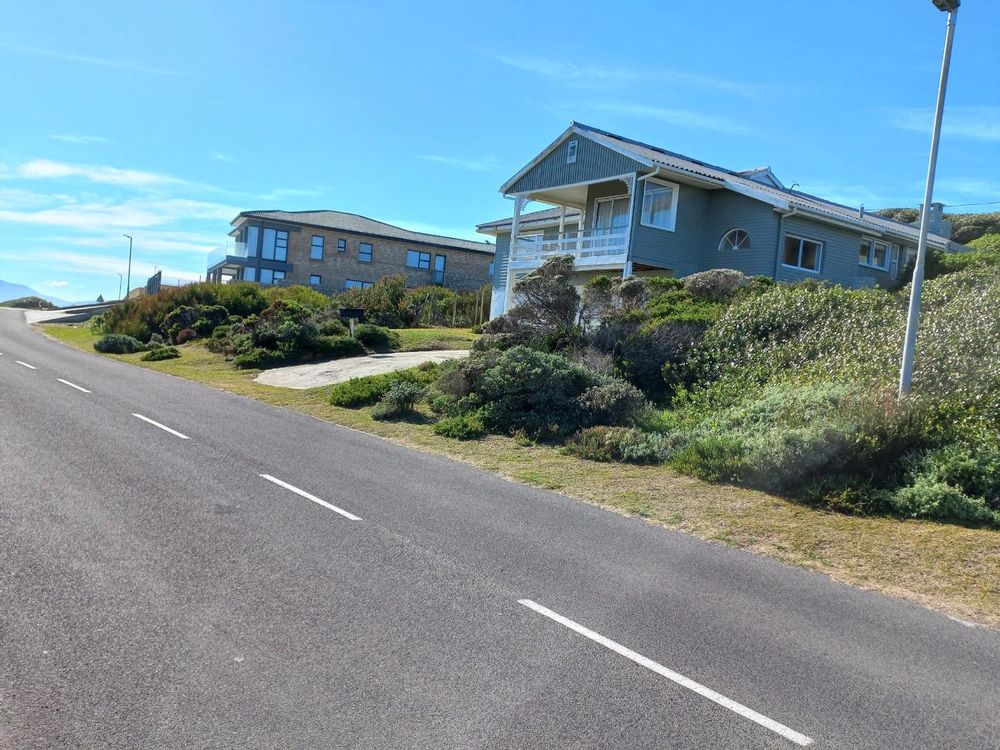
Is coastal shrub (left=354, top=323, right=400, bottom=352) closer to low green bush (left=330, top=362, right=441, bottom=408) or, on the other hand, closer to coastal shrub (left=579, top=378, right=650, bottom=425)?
low green bush (left=330, top=362, right=441, bottom=408)

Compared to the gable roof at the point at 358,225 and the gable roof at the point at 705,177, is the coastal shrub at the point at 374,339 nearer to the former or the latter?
the gable roof at the point at 705,177

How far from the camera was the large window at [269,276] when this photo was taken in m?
55.7

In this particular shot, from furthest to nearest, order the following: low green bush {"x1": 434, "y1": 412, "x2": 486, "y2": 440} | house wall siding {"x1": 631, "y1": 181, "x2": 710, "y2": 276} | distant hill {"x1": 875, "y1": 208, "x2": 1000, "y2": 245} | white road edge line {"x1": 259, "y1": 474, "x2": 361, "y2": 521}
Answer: distant hill {"x1": 875, "y1": 208, "x2": 1000, "y2": 245}, house wall siding {"x1": 631, "y1": 181, "x2": 710, "y2": 276}, low green bush {"x1": 434, "y1": 412, "x2": 486, "y2": 440}, white road edge line {"x1": 259, "y1": 474, "x2": 361, "y2": 521}

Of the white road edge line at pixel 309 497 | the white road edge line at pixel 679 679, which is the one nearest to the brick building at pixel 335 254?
the white road edge line at pixel 309 497

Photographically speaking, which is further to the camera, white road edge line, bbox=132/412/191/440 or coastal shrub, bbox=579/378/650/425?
coastal shrub, bbox=579/378/650/425

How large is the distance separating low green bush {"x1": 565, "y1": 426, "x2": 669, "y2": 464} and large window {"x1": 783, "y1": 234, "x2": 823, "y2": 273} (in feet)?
57.2

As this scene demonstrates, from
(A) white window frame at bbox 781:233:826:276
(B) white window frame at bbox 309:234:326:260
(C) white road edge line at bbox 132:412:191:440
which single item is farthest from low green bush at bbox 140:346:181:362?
(B) white window frame at bbox 309:234:326:260

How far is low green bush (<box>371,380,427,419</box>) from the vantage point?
16281 millimetres

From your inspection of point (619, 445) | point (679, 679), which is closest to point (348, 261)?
point (619, 445)

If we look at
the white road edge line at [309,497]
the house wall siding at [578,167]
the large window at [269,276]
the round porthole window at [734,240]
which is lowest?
the white road edge line at [309,497]

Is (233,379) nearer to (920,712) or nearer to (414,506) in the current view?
(414,506)

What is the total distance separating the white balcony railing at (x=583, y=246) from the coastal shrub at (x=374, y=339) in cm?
697

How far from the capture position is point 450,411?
15.9 m

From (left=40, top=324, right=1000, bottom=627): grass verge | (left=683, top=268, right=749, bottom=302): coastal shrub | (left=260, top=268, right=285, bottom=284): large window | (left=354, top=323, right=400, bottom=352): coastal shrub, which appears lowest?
(left=40, top=324, right=1000, bottom=627): grass verge
